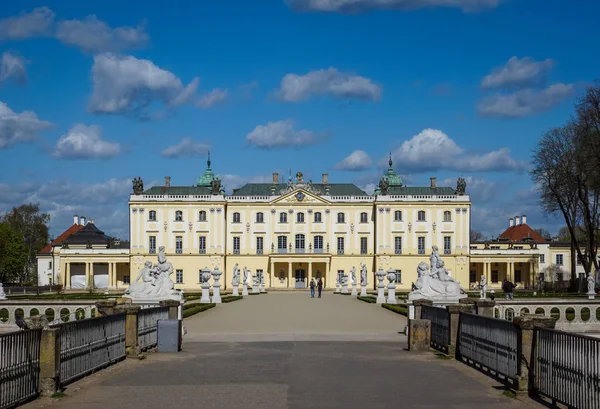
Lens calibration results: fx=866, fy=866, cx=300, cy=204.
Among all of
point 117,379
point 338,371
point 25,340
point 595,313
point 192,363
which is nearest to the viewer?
point 25,340

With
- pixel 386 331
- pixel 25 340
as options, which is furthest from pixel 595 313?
pixel 25 340

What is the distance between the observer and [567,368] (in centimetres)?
1096

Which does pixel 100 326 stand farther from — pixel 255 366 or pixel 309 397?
pixel 309 397

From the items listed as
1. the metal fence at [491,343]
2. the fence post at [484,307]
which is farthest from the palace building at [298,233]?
the metal fence at [491,343]

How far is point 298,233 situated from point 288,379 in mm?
77617

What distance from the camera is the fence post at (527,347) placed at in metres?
12.5

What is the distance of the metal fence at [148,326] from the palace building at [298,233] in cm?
6940

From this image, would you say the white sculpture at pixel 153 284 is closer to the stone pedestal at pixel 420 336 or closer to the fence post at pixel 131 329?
the fence post at pixel 131 329

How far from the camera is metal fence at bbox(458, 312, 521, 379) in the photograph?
1320cm

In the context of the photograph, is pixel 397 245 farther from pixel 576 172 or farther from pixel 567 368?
pixel 567 368

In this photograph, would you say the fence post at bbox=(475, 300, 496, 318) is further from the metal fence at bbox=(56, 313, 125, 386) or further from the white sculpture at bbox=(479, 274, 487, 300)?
the white sculpture at bbox=(479, 274, 487, 300)

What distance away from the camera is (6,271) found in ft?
292

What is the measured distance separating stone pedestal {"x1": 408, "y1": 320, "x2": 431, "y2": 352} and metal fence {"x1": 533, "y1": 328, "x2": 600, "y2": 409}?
21.6 ft

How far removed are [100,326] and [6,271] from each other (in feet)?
258
